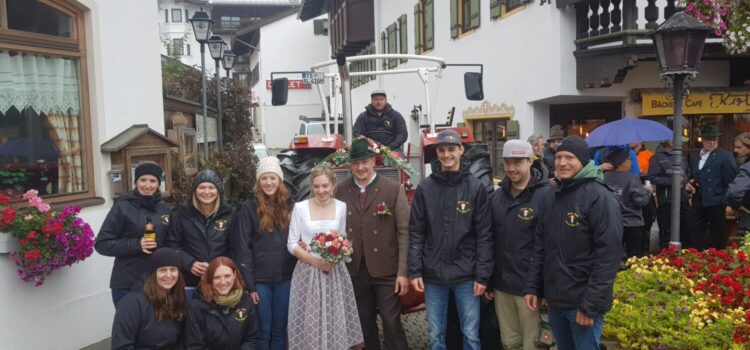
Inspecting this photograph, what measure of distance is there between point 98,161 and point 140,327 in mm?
2476

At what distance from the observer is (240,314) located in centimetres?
419

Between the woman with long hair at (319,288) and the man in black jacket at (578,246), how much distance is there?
4.41ft

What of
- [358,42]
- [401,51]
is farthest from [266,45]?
[401,51]

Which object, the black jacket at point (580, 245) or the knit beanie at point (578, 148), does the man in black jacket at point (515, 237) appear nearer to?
the black jacket at point (580, 245)

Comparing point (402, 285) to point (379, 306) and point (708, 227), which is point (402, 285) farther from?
point (708, 227)

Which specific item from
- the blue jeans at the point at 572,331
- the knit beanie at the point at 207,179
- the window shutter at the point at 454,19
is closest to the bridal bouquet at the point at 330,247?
the knit beanie at the point at 207,179

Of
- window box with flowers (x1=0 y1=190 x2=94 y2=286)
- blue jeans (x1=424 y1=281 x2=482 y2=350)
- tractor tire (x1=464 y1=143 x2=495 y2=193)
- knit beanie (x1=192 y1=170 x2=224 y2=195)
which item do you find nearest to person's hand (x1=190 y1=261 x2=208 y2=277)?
knit beanie (x1=192 y1=170 x2=224 y2=195)

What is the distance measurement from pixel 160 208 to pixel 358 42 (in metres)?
21.6

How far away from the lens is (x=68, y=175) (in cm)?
572

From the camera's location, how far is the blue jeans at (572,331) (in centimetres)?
374

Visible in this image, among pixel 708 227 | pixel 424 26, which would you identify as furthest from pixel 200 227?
pixel 424 26

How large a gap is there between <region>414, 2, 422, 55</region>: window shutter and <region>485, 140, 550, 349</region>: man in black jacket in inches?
601

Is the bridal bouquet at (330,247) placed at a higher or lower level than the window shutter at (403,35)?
lower

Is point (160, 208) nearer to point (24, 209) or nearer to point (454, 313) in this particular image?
point (24, 209)
